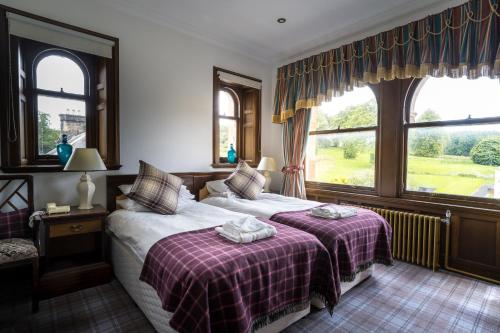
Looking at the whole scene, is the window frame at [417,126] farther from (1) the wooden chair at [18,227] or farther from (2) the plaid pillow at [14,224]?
(2) the plaid pillow at [14,224]

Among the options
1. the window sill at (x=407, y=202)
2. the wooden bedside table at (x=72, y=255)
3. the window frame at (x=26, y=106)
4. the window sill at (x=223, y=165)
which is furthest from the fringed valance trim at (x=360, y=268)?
the window frame at (x=26, y=106)

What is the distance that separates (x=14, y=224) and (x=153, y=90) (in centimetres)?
195

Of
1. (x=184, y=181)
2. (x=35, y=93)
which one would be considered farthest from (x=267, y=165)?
(x=35, y=93)

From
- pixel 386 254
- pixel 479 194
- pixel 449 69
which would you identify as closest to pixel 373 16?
pixel 449 69

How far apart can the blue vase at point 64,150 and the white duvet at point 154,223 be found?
776mm

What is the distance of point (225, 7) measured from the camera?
120 inches

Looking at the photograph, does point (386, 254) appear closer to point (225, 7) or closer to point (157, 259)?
point (157, 259)

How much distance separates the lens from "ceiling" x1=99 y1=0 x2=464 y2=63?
2.95 m

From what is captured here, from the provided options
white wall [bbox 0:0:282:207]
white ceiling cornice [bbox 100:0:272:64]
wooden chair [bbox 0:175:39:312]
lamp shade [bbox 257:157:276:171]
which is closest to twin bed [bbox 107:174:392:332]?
wooden chair [bbox 0:175:39:312]

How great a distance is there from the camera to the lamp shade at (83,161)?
7.84ft

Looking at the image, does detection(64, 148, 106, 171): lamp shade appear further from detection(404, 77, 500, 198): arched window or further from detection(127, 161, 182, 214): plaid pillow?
detection(404, 77, 500, 198): arched window

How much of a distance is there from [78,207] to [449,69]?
3966mm

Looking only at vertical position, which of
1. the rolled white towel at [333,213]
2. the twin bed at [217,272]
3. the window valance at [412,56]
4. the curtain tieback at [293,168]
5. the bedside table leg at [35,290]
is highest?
the window valance at [412,56]

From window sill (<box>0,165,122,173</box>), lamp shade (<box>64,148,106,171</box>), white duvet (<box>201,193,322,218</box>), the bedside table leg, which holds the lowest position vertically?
the bedside table leg
